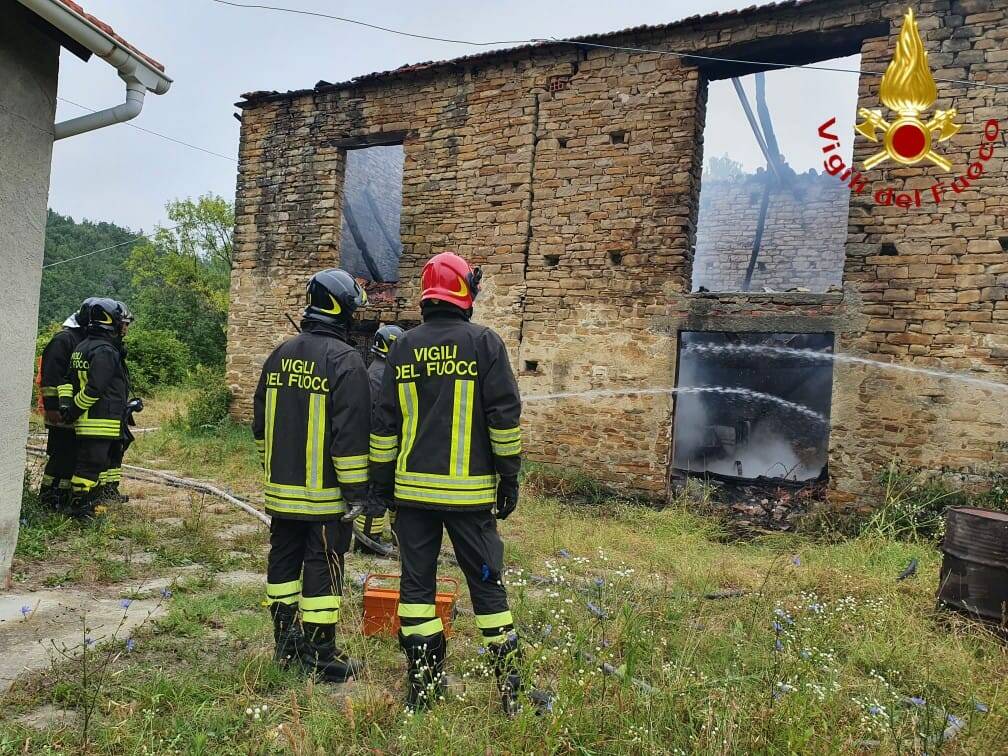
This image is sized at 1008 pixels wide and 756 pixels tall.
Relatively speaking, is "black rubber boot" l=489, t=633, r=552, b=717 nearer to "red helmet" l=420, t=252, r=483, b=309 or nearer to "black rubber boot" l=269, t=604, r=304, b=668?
"black rubber boot" l=269, t=604, r=304, b=668

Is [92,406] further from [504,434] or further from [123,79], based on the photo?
[504,434]

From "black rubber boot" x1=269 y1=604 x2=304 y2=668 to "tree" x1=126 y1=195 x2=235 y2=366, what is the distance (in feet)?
66.0

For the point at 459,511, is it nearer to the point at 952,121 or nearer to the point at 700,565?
the point at 700,565

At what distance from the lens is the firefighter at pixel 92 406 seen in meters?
5.98

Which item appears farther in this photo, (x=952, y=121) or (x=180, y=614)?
(x=952, y=121)

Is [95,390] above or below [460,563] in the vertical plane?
above

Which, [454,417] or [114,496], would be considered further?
[114,496]

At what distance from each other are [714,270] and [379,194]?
7981 mm

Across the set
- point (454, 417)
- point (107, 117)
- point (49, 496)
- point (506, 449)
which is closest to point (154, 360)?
point (49, 496)

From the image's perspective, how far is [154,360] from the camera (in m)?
19.0

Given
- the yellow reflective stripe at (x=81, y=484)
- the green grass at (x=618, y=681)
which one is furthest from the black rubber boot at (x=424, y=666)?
the yellow reflective stripe at (x=81, y=484)

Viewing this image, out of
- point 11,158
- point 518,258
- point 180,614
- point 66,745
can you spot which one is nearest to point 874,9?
point 518,258

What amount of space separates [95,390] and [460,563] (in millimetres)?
4510

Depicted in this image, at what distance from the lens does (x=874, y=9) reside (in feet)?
24.3
